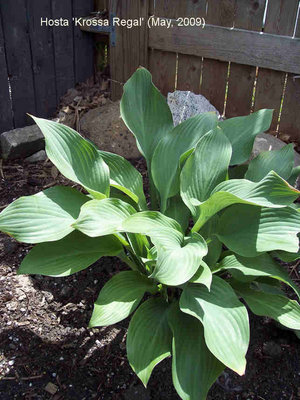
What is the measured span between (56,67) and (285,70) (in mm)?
1706

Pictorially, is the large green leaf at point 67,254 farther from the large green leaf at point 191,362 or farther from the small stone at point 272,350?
the small stone at point 272,350

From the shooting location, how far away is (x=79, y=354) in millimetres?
1986

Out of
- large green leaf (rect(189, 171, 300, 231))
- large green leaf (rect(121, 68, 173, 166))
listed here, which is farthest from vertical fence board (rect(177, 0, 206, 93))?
large green leaf (rect(189, 171, 300, 231))

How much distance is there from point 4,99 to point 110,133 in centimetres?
80

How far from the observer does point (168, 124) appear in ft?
7.34

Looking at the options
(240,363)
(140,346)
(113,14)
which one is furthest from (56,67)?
(240,363)

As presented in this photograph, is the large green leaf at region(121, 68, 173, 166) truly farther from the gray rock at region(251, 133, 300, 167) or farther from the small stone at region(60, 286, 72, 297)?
the gray rock at region(251, 133, 300, 167)

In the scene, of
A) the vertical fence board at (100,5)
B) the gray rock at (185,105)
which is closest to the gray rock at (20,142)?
the gray rock at (185,105)

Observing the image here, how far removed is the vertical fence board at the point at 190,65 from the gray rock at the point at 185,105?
0.55ft

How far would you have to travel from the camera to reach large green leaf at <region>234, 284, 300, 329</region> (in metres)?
1.71

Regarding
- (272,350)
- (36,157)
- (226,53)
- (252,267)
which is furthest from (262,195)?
(36,157)

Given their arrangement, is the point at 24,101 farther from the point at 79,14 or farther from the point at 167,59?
the point at 167,59

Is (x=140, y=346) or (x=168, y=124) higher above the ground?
(x=168, y=124)

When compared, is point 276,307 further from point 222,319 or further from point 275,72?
point 275,72
